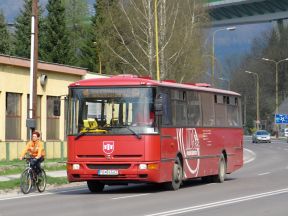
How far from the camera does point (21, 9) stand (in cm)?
7062

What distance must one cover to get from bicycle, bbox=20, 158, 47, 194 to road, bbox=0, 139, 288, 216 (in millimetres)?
238

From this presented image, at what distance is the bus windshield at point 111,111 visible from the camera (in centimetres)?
2120

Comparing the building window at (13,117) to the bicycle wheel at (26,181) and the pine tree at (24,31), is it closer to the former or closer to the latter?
the bicycle wheel at (26,181)

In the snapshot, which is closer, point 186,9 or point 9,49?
point 186,9

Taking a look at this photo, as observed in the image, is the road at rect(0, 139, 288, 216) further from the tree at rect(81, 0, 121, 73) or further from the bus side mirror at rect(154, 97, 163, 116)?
the tree at rect(81, 0, 121, 73)

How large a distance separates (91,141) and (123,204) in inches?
149

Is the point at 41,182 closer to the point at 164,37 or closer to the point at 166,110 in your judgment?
the point at 166,110

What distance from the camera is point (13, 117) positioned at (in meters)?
39.4

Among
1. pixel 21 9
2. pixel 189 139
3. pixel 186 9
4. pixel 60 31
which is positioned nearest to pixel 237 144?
pixel 189 139

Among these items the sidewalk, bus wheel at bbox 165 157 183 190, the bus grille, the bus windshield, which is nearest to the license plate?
the bus grille

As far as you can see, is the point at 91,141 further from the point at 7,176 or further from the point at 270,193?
the point at 7,176

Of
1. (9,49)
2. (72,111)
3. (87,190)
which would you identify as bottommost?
(87,190)

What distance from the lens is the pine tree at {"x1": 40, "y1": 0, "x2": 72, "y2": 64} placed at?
66250 mm

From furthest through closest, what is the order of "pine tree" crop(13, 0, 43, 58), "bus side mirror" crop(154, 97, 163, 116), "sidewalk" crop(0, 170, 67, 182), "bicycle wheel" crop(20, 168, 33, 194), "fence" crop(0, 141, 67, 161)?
"pine tree" crop(13, 0, 43, 58)
"fence" crop(0, 141, 67, 161)
"sidewalk" crop(0, 170, 67, 182)
"bicycle wheel" crop(20, 168, 33, 194)
"bus side mirror" crop(154, 97, 163, 116)
